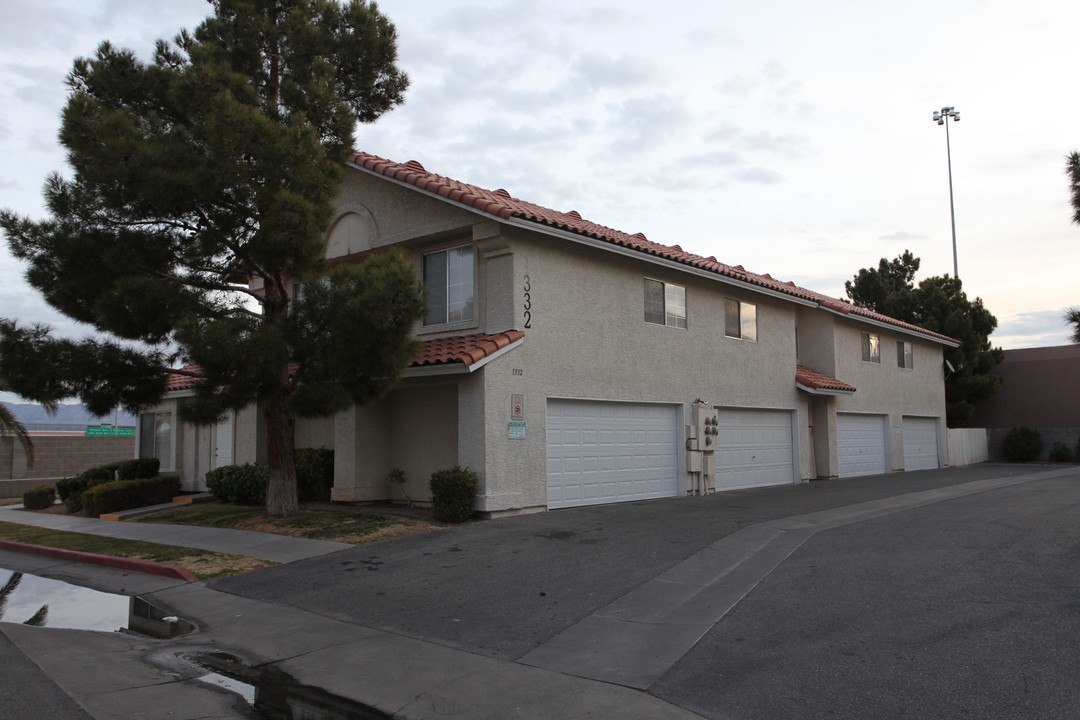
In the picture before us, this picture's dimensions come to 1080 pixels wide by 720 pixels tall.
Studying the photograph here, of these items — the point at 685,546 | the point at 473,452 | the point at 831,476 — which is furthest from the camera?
the point at 831,476

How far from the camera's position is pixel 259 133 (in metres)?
11.3

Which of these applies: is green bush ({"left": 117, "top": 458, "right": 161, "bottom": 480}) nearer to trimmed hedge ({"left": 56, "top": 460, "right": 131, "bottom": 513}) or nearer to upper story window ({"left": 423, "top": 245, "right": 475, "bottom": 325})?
trimmed hedge ({"left": 56, "top": 460, "right": 131, "bottom": 513})

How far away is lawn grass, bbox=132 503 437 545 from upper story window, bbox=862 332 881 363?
1765 centimetres

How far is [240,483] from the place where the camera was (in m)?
16.7

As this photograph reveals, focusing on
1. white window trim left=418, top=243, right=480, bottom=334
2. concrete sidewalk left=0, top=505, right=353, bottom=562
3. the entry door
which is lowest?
concrete sidewalk left=0, top=505, right=353, bottom=562

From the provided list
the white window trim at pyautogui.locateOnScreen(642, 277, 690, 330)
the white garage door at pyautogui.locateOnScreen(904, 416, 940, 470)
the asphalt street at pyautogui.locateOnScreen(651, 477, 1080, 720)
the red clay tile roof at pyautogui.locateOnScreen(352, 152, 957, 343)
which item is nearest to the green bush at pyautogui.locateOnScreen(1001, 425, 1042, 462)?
the white garage door at pyautogui.locateOnScreen(904, 416, 940, 470)

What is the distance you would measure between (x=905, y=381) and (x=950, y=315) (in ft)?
25.3

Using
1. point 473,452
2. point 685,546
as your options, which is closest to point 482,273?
point 473,452

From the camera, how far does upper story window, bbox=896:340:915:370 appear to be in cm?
2742

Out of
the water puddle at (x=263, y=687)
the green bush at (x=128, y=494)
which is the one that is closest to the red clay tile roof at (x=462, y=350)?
the green bush at (x=128, y=494)

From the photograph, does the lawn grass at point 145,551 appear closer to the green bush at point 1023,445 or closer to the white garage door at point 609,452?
the white garage door at point 609,452

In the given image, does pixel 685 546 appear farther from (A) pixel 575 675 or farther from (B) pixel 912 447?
(B) pixel 912 447

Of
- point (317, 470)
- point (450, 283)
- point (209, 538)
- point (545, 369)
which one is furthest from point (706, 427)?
point (209, 538)

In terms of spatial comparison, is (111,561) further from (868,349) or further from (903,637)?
(868,349)
